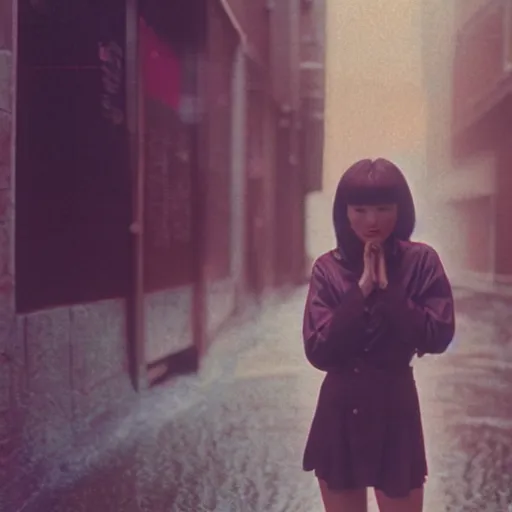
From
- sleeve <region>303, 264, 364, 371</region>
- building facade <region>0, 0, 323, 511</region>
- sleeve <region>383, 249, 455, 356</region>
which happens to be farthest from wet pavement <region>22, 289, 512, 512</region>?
sleeve <region>383, 249, 455, 356</region>

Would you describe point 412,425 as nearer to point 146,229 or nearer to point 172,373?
point 172,373

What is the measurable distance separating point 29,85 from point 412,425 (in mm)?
1272

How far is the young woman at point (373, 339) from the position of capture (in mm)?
1572

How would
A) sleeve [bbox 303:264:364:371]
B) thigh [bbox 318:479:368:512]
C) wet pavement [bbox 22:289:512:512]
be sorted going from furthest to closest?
wet pavement [bbox 22:289:512:512] < thigh [bbox 318:479:368:512] < sleeve [bbox 303:264:364:371]

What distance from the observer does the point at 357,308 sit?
1540 millimetres

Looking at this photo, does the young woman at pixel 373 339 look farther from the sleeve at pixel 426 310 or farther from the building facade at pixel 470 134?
the building facade at pixel 470 134

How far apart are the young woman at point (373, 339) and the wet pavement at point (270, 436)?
31cm

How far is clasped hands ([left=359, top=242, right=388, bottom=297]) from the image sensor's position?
1560 mm

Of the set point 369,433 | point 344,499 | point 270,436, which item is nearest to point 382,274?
point 369,433

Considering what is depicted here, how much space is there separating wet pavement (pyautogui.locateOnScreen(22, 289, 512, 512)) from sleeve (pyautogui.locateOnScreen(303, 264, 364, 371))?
28 cm

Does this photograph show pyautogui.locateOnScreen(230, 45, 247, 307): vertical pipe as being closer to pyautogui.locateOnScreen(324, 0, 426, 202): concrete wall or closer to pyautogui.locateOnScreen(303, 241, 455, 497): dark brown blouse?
pyautogui.locateOnScreen(324, 0, 426, 202): concrete wall

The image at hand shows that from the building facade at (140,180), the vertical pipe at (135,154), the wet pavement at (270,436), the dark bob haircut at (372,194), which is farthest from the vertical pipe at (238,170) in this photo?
the dark bob haircut at (372,194)

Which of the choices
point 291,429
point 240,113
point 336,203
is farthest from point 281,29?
point 291,429

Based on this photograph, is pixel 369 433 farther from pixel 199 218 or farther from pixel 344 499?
pixel 199 218
